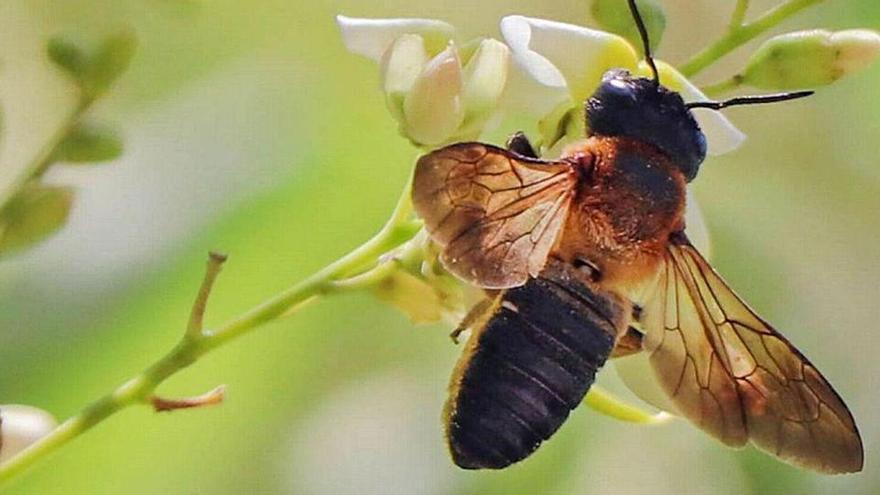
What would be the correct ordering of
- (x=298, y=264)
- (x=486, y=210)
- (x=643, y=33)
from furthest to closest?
1. (x=298, y=264)
2. (x=643, y=33)
3. (x=486, y=210)

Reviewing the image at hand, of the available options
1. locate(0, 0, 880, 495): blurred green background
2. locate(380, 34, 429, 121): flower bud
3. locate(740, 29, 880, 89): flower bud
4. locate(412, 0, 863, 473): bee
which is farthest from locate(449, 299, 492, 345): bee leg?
locate(0, 0, 880, 495): blurred green background

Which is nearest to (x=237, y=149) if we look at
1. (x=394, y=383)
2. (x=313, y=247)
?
(x=313, y=247)

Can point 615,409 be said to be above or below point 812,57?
below

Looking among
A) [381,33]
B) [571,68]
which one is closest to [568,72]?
[571,68]

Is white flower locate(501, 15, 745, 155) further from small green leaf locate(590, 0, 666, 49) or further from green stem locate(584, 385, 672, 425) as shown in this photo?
green stem locate(584, 385, 672, 425)

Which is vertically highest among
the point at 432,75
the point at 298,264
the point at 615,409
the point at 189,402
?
the point at 432,75

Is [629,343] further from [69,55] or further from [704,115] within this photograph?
[69,55]

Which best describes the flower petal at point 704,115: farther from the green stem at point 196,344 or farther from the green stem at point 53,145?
the green stem at point 53,145

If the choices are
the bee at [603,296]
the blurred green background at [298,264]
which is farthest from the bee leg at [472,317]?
the blurred green background at [298,264]
